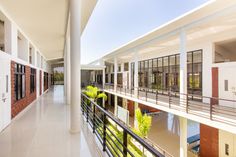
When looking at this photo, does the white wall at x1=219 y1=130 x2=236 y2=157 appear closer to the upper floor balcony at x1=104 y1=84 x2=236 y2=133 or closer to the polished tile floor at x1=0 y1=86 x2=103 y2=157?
the upper floor balcony at x1=104 y1=84 x2=236 y2=133

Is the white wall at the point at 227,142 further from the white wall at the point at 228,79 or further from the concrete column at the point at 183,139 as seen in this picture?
the concrete column at the point at 183,139

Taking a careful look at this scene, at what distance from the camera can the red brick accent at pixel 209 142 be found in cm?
795

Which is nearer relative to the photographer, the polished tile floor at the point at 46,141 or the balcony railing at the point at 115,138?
the balcony railing at the point at 115,138

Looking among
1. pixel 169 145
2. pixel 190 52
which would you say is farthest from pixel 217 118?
pixel 190 52

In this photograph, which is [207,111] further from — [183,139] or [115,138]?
[115,138]

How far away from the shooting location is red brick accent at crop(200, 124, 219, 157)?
795 centimetres

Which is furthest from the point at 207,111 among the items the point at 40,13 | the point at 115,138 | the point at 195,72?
the point at 40,13

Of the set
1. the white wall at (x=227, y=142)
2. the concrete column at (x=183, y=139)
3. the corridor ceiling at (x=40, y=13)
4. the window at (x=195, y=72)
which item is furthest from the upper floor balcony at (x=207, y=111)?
the corridor ceiling at (x=40, y=13)

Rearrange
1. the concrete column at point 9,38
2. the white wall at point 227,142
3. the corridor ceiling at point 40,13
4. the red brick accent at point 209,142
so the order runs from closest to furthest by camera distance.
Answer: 1. the corridor ceiling at point 40,13
2. the concrete column at point 9,38
3. the white wall at point 227,142
4. the red brick accent at point 209,142

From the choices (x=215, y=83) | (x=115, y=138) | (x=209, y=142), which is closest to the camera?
(x=115, y=138)

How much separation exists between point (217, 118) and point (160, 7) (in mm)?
17001

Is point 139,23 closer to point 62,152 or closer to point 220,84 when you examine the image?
point 220,84

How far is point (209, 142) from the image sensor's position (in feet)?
27.3

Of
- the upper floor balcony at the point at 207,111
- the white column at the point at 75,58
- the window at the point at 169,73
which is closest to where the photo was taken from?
the white column at the point at 75,58
